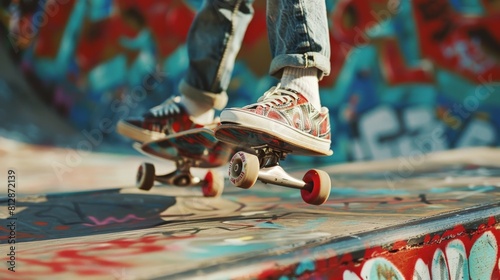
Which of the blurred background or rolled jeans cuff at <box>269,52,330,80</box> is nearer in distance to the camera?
rolled jeans cuff at <box>269,52,330,80</box>

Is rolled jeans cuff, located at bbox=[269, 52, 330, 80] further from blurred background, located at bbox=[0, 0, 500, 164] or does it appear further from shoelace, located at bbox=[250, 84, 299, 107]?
blurred background, located at bbox=[0, 0, 500, 164]

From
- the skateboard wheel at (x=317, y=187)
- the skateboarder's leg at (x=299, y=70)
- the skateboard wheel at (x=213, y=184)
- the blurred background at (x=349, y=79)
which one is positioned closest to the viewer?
the skateboarder's leg at (x=299, y=70)

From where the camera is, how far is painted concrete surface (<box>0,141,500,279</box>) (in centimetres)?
130

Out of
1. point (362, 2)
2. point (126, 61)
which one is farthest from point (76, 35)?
point (362, 2)

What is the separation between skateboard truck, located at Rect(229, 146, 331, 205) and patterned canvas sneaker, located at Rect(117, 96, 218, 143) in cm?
67

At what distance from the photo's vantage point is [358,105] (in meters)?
6.78

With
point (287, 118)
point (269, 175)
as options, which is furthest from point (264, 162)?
point (287, 118)

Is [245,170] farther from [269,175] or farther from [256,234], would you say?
[256,234]

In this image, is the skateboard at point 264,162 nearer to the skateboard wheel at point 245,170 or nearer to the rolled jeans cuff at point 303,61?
the skateboard wheel at point 245,170

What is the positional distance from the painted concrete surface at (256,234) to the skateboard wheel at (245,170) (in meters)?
0.14

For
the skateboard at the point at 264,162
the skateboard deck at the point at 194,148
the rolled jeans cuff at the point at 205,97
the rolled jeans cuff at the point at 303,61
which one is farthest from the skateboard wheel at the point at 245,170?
the rolled jeans cuff at the point at 205,97

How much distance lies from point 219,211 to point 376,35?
196 inches

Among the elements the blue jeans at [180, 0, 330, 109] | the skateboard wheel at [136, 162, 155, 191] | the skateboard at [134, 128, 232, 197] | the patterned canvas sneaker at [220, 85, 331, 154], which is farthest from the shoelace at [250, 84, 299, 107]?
the skateboard wheel at [136, 162, 155, 191]

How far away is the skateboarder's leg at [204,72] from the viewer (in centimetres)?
262
